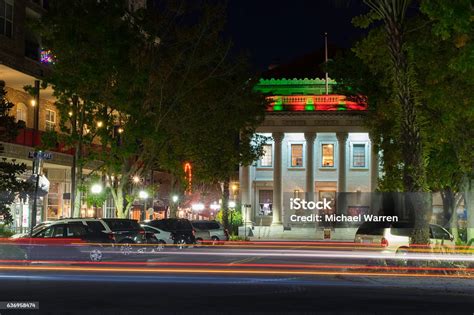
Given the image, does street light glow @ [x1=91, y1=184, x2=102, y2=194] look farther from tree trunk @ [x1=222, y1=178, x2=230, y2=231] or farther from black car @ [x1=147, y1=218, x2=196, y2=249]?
tree trunk @ [x1=222, y1=178, x2=230, y2=231]

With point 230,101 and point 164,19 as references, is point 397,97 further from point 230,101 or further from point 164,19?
point 230,101

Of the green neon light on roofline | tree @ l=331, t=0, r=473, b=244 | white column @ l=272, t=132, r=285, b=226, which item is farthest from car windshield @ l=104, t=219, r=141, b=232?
the green neon light on roofline

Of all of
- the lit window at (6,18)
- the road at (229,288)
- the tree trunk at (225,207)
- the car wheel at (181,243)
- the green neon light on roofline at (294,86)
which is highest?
the green neon light on roofline at (294,86)

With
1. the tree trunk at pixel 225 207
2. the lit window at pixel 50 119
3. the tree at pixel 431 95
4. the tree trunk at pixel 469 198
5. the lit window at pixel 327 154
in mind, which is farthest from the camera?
the lit window at pixel 327 154

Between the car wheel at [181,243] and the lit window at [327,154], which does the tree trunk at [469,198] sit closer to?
the car wheel at [181,243]

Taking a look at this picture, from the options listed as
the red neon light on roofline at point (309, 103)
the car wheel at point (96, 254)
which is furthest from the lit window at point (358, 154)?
the car wheel at point (96, 254)

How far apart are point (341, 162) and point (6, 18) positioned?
4171 centimetres

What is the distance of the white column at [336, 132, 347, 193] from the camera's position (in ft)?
247

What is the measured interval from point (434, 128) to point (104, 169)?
1663 centimetres

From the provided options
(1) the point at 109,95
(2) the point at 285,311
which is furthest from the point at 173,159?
(2) the point at 285,311

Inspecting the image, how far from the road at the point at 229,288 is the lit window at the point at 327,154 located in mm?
50253

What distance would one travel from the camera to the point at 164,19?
39312 millimetres

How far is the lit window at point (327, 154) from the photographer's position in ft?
255

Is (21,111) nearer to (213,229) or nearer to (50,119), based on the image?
(50,119)
